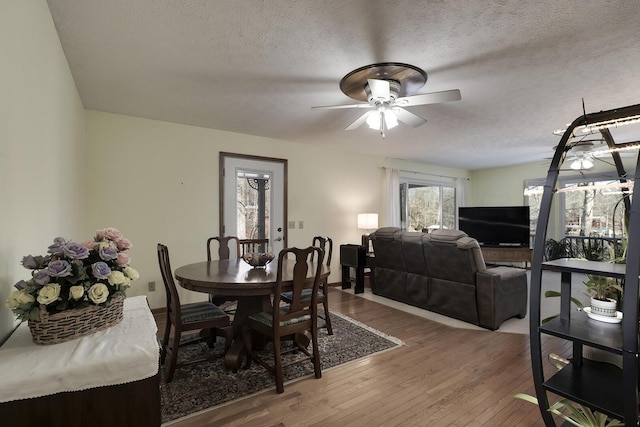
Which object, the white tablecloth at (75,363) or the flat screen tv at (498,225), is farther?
the flat screen tv at (498,225)

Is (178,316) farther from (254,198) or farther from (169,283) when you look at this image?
(254,198)

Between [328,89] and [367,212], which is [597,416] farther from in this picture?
[367,212]

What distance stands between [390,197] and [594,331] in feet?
15.8

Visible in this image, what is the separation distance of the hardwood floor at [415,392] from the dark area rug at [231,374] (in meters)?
0.09

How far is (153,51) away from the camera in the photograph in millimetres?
2270

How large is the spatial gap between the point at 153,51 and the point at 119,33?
245 millimetres

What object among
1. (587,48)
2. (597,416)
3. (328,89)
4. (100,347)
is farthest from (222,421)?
(587,48)

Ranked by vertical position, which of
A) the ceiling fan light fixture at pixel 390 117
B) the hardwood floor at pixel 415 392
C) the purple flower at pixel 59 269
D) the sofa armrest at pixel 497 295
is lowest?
the hardwood floor at pixel 415 392

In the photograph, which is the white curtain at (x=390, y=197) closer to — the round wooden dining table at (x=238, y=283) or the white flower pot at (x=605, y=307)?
the round wooden dining table at (x=238, y=283)

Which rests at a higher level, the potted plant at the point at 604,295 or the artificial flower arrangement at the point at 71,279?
the artificial flower arrangement at the point at 71,279

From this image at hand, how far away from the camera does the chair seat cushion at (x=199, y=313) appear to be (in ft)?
7.79

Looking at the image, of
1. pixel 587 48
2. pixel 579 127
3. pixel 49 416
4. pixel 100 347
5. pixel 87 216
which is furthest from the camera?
pixel 87 216

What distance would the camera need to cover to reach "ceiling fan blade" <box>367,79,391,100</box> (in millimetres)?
2352

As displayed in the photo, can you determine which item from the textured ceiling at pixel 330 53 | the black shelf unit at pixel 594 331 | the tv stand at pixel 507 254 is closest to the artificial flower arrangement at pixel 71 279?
the textured ceiling at pixel 330 53
